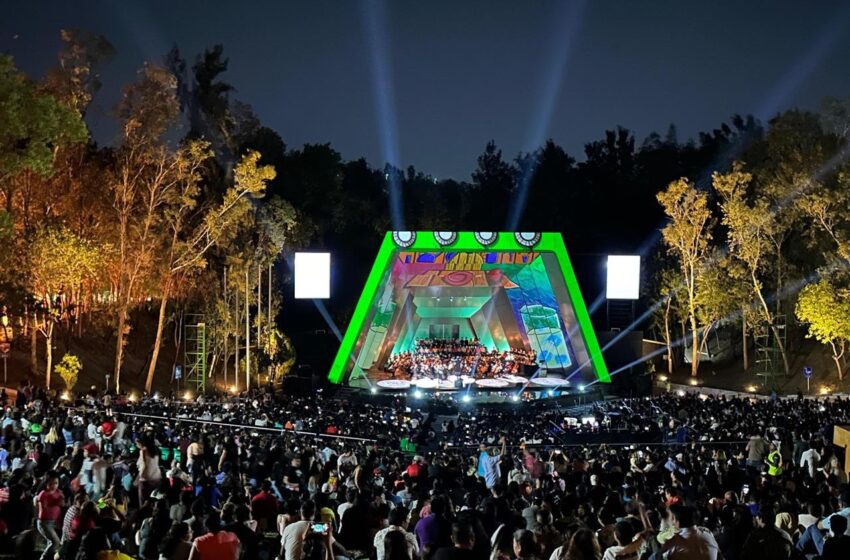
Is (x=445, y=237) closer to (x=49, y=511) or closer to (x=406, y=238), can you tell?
(x=406, y=238)

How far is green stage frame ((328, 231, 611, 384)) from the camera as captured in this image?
96.1 ft

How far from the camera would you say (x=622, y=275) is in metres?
30.8

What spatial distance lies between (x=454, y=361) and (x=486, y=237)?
5.93 meters

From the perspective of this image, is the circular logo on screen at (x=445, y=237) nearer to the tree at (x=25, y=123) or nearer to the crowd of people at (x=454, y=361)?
the crowd of people at (x=454, y=361)

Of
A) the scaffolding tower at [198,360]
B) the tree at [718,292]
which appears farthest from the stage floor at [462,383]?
the tree at [718,292]

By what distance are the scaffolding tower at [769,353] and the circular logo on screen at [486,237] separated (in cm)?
1097

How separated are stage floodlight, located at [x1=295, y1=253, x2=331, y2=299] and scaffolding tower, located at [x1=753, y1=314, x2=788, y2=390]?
53.5 ft

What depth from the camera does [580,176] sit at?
52500 mm

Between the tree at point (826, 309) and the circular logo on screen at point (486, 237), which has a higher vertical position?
the circular logo on screen at point (486, 237)

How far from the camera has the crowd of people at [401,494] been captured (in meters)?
5.32

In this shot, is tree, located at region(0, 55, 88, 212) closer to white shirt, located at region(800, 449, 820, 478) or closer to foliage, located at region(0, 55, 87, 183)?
foliage, located at region(0, 55, 87, 183)

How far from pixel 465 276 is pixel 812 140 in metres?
14.0

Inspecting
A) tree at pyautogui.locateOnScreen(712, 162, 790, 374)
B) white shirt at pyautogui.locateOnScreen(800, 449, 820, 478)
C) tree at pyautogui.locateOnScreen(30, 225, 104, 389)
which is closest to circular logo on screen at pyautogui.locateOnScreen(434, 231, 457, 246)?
tree at pyautogui.locateOnScreen(712, 162, 790, 374)

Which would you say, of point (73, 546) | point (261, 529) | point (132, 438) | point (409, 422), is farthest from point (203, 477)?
point (409, 422)
